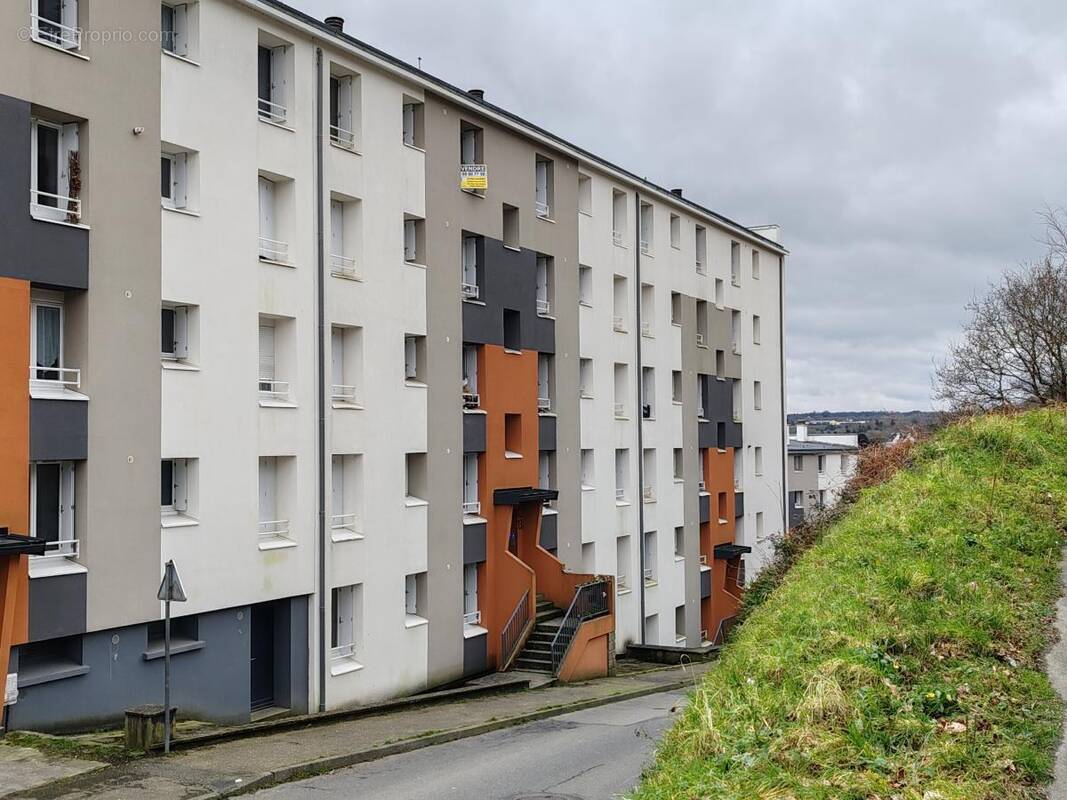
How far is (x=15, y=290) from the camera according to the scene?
17.0 meters

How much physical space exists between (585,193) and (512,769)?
74.5ft

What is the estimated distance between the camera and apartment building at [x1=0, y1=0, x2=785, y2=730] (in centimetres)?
1797

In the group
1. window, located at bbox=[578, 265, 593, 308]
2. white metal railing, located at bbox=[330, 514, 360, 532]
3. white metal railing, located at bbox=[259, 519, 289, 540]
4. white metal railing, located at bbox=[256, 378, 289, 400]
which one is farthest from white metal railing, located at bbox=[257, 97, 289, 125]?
window, located at bbox=[578, 265, 593, 308]

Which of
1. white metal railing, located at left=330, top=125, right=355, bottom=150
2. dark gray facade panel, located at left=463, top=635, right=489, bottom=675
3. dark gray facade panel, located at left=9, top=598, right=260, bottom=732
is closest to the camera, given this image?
dark gray facade panel, located at left=9, top=598, right=260, bottom=732

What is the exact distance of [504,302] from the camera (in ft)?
99.2

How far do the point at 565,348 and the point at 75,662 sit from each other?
1878 centimetres

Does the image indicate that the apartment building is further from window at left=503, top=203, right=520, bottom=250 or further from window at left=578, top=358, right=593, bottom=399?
window at left=578, top=358, right=593, bottom=399

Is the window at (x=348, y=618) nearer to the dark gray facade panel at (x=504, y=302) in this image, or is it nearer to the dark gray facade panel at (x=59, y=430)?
the dark gray facade panel at (x=504, y=302)

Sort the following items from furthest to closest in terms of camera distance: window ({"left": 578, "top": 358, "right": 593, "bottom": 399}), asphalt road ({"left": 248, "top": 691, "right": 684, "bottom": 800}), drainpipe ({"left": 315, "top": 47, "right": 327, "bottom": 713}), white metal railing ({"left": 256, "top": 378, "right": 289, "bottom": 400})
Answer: window ({"left": 578, "top": 358, "right": 593, "bottom": 399}) < drainpipe ({"left": 315, "top": 47, "right": 327, "bottom": 713}) < white metal railing ({"left": 256, "top": 378, "right": 289, "bottom": 400}) < asphalt road ({"left": 248, "top": 691, "right": 684, "bottom": 800})

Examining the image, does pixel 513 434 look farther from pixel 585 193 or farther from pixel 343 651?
pixel 343 651

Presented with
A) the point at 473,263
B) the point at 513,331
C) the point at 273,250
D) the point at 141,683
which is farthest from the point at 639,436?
the point at 141,683

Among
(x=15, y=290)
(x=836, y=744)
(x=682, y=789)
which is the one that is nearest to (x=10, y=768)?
(x=15, y=290)

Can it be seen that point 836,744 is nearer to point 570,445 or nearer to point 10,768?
point 10,768

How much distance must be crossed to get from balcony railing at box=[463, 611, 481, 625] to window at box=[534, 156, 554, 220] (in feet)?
38.5
